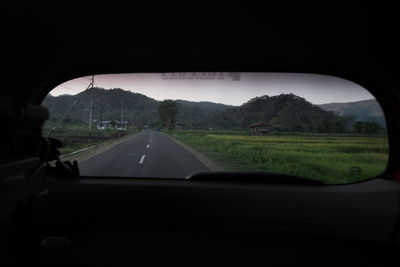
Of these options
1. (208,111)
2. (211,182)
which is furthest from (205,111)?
(211,182)

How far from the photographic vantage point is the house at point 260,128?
2986 millimetres

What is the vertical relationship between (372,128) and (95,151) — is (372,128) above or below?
above

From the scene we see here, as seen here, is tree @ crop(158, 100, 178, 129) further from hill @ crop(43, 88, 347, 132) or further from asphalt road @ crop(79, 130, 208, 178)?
asphalt road @ crop(79, 130, 208, 178)

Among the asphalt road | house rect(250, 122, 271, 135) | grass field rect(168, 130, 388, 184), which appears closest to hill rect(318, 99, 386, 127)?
grass field rect(168, 130, 388, 184)

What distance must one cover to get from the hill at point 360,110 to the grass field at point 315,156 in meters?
0.22

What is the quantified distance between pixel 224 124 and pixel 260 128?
41cm

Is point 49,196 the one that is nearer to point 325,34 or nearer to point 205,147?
point 205,147

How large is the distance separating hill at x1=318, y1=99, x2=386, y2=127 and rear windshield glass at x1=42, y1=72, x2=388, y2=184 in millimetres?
11

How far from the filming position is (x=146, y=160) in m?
3.41

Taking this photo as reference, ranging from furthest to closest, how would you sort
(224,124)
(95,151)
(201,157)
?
(95,151), (201,157), (224,124)

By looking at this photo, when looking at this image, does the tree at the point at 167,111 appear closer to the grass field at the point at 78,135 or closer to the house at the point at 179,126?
the house at the point at 179,126

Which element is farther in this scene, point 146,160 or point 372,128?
point 146,160

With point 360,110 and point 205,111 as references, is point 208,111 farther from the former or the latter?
point 360,110

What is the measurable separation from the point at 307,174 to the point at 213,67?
1.65m
